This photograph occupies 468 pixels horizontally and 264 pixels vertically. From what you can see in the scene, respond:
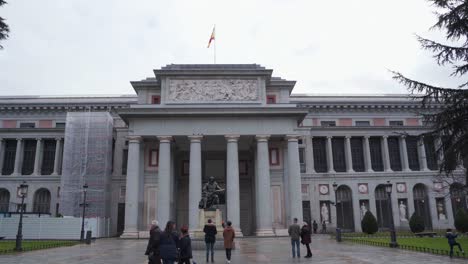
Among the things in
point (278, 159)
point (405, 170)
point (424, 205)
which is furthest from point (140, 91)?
point (424, 205)

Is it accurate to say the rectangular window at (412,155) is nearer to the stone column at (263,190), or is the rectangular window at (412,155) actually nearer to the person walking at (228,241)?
the stone column at (263,190)

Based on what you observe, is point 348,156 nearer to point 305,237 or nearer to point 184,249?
point 305,237

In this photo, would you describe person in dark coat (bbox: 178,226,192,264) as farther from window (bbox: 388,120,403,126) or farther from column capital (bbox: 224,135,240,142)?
window (bbox: 388,120,403,126)

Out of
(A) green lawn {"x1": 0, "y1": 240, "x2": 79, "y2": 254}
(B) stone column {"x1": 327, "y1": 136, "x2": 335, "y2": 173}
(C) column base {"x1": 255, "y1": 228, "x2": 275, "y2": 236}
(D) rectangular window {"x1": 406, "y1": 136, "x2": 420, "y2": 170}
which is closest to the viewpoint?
(A) green lawn {"x1": 0, "y1": 240, "x2": 79, "y2": 254}

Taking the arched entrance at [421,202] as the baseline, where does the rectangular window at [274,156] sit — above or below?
above

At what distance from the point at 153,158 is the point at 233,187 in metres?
10.5

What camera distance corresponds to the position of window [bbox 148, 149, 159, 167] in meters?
46.9

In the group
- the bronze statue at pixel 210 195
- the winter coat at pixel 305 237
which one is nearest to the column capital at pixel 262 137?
the bronze statue at pixel 210 195

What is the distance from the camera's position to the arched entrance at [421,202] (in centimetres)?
5722

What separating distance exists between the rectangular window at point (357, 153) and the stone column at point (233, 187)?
2282 centimetres

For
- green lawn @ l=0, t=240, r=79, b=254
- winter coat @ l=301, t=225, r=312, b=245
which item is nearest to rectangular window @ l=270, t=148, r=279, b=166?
green lawn @ l=0, t=240, r=79, b=254

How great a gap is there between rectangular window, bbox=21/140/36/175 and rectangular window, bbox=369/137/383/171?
4811 centimetres

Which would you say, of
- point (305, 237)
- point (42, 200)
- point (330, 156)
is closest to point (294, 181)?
point (330, 156)

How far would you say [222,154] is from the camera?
5228 cm
